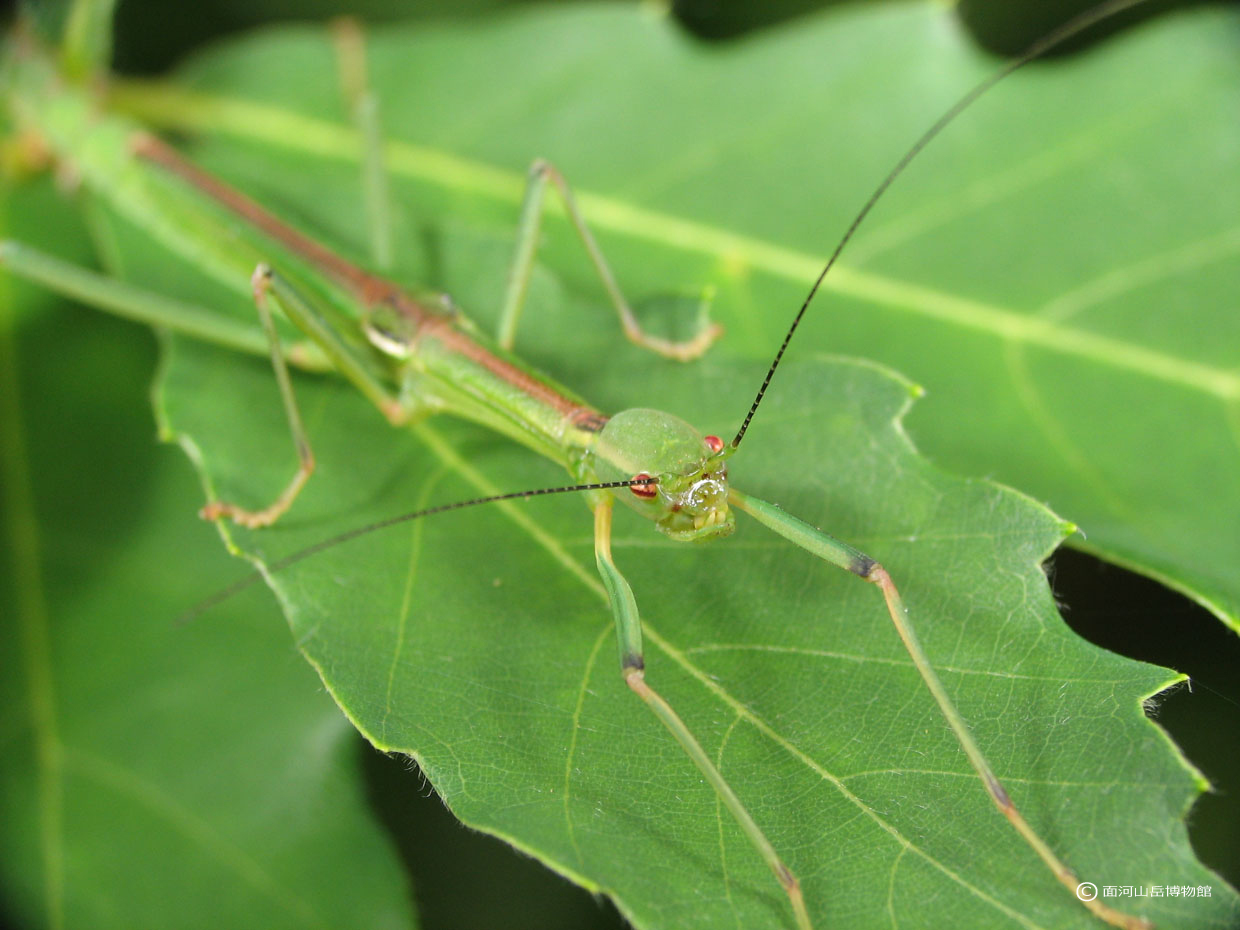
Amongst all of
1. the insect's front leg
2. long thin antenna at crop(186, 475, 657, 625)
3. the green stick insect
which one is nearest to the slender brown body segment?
the green stick insect

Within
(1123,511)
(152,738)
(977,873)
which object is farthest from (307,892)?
(1123,511)

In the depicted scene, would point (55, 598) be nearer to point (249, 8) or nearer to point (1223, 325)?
point (249, 8)

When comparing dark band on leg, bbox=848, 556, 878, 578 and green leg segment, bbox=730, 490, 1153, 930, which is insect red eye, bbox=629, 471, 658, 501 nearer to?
green leg segment, bbox=730, 490, 1153, 930

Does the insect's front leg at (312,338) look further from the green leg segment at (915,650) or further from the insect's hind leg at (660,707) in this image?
the green leg segment at (915,650)

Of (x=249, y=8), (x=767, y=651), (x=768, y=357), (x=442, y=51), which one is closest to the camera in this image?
(x=767, y=651)

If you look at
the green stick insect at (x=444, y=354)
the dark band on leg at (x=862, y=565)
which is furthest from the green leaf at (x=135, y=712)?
the dark band on leg at (x=862, y=565)

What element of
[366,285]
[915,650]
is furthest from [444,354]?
[915,650]

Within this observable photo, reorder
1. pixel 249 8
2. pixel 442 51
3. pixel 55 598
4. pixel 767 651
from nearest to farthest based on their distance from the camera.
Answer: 1. pixel 767 651
2. pixel 55 598
3. pixel 442 51
4. pixel 249 8
